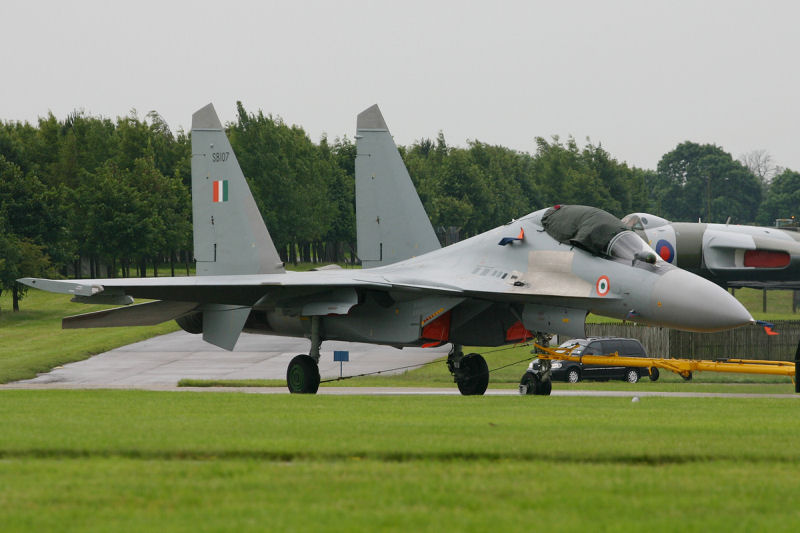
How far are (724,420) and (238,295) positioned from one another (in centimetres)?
1074

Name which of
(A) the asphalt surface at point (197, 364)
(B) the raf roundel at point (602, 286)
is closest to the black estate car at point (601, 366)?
(A) the asphalt surface at point (197, 364)

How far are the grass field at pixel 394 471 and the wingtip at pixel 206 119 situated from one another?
11042 mm

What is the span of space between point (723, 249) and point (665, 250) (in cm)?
181

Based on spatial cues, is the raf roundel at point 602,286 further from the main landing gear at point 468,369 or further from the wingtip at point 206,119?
the wingtip at point 206,119

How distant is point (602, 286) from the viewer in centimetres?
1686

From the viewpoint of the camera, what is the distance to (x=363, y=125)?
2433 centimetres

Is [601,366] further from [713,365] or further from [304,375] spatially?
[304,375]

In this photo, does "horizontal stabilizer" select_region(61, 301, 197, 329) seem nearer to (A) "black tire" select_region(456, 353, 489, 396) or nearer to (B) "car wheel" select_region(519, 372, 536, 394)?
(A) "black tire" select_region(456, 353, 489, 396)

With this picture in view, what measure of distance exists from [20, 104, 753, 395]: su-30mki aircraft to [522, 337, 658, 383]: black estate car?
645 inches

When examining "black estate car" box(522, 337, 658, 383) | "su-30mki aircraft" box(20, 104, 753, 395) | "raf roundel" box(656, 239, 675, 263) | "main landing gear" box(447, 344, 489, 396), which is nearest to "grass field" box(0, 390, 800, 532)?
"su-30mki aircraft" box(20, 104, 753, 395)

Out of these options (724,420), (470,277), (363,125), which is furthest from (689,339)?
(724,420)

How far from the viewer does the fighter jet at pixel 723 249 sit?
28156mm

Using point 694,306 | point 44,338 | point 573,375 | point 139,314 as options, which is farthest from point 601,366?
point 44,338

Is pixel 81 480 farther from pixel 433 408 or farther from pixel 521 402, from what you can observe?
pixel 521 402
